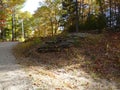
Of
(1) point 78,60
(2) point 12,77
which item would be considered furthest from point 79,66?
(2) point 12,77

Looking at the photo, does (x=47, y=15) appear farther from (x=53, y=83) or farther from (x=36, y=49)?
(x=53, y=83)

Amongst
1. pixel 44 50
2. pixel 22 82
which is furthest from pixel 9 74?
pixel 44 50

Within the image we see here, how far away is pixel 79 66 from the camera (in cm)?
1434

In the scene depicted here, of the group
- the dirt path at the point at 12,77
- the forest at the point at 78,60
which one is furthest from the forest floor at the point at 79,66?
the dirt path at the point at 12,77

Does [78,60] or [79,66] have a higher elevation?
[78,60]

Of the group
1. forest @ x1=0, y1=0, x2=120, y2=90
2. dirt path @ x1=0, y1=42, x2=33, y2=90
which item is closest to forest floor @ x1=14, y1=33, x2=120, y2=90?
forest @ x1=0, y1=0, x2=120, y2=90

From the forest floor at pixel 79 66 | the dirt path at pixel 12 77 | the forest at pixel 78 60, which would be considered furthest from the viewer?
the forest at pixel 78 60

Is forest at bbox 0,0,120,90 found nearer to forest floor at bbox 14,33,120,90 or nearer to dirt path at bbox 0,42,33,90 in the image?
forest floor at bbox 14,33,120,90

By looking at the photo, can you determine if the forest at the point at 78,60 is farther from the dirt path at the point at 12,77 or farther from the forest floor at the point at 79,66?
the dirt path at the point at 12,77

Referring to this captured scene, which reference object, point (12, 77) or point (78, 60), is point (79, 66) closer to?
point (78, 60)

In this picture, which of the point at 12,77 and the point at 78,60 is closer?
the point at 12,77

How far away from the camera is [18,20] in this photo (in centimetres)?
4809

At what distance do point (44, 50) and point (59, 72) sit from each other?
3.90m

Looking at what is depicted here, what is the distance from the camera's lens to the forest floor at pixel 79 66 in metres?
11.5
